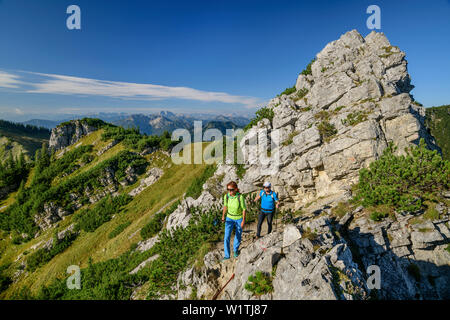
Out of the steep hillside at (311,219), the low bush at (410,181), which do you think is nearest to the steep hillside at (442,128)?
the steep hillside at (311,219)

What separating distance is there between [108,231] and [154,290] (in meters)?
39.9

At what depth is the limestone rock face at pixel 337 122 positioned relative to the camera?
2092 centimetres

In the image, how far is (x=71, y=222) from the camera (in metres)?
55.7

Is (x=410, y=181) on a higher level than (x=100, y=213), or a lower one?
higher

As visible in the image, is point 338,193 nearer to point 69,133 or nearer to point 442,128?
point 69,133

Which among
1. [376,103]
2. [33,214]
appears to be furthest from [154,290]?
[33,214]

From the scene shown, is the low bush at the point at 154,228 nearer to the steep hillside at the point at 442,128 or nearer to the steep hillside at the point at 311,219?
the steep hillside at the point at 311,219

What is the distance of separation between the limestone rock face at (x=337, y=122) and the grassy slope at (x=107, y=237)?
90.6ft

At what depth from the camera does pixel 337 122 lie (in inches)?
965

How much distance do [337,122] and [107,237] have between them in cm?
5089

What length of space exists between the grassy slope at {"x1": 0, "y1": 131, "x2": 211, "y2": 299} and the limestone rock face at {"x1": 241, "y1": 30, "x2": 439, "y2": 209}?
27.6m

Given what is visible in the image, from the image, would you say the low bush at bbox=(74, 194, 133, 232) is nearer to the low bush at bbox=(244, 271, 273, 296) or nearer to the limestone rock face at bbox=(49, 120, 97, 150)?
the low bush at bbox=(244, 271, 273, 296)

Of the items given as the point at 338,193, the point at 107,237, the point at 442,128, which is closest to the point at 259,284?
the point at 338,193
